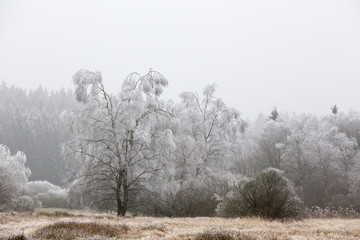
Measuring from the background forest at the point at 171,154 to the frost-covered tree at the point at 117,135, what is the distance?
0.07 metres

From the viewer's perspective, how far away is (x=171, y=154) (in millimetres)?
29203

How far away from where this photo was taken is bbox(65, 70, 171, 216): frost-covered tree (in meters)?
24.1

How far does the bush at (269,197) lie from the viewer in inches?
753

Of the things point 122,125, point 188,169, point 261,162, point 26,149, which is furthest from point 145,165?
point 26,149

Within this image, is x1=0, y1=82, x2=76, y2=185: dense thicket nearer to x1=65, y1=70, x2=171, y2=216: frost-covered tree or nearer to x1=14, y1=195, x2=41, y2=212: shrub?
x1=14, y1=195, x2=41, y2=212: shrub

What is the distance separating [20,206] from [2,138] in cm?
9048

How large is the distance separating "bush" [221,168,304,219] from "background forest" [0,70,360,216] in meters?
0.74

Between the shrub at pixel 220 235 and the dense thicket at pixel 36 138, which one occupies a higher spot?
the dense thicket at pixel 36 138

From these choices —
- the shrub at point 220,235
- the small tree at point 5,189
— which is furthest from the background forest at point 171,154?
the shrub at point 220,235

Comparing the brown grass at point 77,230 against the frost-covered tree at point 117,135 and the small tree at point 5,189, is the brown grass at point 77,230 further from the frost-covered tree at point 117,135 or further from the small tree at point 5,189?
the small tree at point 5,189

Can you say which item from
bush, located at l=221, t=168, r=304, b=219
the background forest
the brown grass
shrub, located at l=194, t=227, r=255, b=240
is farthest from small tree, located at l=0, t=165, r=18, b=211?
shrub, located at l=194, t=227, r=255, b=240

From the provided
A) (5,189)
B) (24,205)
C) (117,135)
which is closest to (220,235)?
(117,135)

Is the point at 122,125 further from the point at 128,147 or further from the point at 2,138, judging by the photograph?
the point at 2,138

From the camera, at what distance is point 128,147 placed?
2605cm
